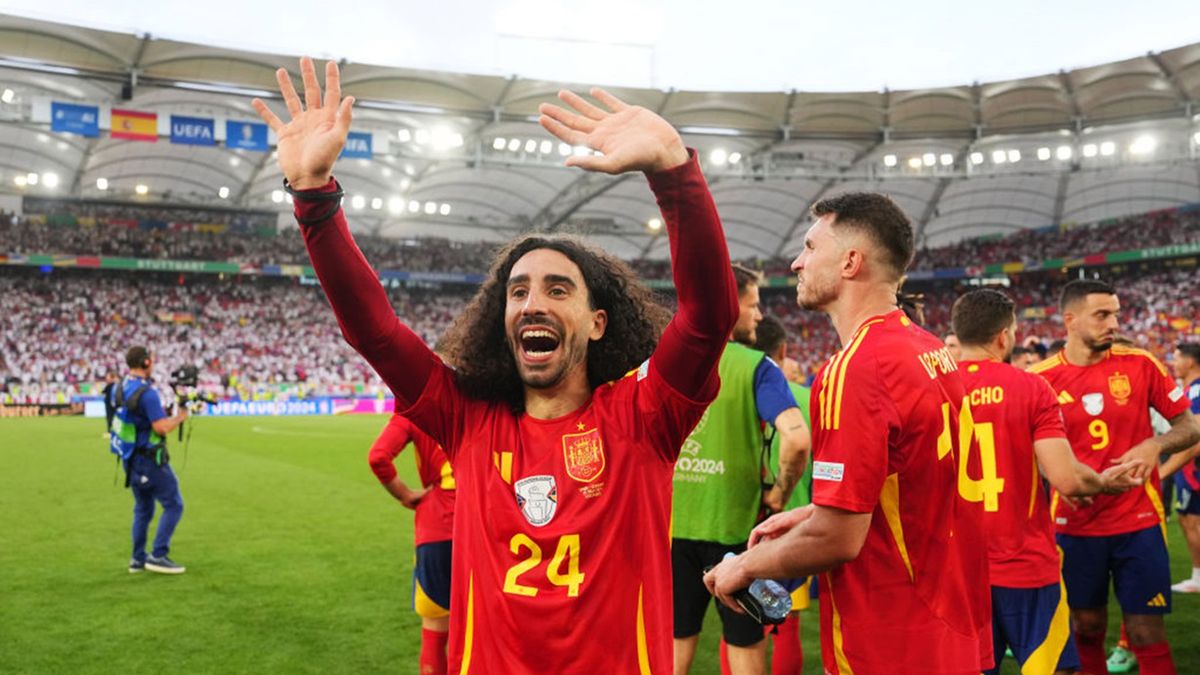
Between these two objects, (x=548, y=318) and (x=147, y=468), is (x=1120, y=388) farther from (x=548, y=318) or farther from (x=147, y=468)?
(x=147, y=468)

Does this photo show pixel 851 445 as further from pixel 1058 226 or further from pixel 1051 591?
pixel 1058 226

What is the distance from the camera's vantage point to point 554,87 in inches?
1204

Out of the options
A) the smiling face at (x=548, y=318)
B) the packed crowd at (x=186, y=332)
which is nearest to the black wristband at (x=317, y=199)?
the smiling face at (x=548, y=318)

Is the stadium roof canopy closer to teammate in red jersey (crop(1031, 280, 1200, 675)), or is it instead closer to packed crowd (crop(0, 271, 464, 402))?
packed crowd (crop(0, 271, 464, 402))

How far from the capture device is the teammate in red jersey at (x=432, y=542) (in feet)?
15.8

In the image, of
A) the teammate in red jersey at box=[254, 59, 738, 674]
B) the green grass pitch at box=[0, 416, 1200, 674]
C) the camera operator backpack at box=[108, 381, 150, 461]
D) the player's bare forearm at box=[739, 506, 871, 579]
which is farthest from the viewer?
the camera operator backpack at box=[108, 381, 150, 461]

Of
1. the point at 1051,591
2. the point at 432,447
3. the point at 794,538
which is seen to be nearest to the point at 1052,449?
the point at 1051,591

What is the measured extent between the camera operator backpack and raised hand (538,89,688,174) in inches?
301

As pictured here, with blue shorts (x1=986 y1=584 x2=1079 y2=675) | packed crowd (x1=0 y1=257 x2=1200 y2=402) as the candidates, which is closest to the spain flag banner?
packed crowd (x1=0 y1=257 x2=1200 y2=402)

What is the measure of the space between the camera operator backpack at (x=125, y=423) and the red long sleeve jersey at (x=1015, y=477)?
7.52m

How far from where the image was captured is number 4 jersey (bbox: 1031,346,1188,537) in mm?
4816

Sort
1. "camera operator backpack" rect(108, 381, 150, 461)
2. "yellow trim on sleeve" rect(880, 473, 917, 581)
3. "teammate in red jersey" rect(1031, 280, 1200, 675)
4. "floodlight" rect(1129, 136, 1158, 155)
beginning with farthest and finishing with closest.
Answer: "floodlight" rect(1129, 136, 1158, 155) < "camera operator backpack" rect(108, 381, 150, 461) < "teammate in red jersey" rect(1031, 280, 1200, 675) < "yellow trim on sleeve" rect(880, 473, 917, 581)

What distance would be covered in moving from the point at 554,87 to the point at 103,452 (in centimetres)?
1885

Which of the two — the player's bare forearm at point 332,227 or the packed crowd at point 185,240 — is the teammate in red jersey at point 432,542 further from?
the packed crowd at point 185,240
